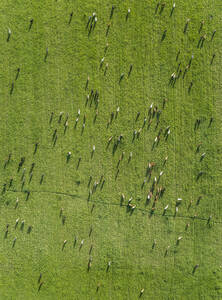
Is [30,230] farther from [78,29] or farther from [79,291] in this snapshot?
[78,29]

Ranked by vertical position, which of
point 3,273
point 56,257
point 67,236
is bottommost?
point 3,273

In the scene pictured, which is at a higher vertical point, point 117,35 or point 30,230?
point 117,35

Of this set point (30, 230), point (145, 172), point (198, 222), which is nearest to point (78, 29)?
point (145, 172)

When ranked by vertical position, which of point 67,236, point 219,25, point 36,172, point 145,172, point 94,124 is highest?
point 219,25

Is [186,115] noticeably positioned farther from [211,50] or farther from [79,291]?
[79,291]

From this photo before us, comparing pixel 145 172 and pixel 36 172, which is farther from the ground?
pixel 145 172

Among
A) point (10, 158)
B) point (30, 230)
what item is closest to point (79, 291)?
point (30, 230)
